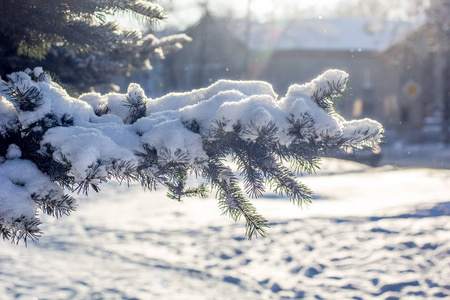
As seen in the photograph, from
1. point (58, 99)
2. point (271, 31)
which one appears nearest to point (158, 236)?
point (58, 99)

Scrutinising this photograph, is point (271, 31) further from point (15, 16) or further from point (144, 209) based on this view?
point (15, 16)

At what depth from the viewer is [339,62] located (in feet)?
101

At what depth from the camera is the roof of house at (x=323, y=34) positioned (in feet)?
99.6

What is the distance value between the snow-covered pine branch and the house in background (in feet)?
91.1

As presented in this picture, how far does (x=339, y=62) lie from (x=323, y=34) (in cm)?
257

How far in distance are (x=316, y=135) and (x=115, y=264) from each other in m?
5.53

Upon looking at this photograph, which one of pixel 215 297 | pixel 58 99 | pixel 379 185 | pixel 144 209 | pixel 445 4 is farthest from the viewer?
pixel 445 4

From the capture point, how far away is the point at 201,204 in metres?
10.0

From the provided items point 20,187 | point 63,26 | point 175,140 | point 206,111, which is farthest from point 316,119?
point 63,26

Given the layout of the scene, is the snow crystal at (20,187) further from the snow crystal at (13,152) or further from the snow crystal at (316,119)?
the snow crystal at (316,119)

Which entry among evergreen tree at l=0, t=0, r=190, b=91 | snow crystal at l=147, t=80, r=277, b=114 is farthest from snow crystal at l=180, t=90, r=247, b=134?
evergreen tree at l=0, t=0, r=190, b=91

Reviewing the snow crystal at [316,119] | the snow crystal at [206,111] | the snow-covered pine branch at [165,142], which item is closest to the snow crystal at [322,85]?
the snow-covered pine branch at [165,142]

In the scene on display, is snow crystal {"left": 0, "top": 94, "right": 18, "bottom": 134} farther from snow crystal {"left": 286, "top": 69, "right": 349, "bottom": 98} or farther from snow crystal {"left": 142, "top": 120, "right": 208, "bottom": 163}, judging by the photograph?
snow crystal {"left": 286, "top": 69, "right": 349, "bottom": 98}

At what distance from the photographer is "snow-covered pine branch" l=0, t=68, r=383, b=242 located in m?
1.61
